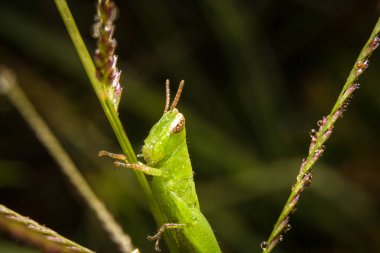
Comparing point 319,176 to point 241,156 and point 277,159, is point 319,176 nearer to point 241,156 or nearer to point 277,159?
point 277,159

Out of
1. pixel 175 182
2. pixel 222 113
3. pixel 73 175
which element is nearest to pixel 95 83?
pixel 73 175

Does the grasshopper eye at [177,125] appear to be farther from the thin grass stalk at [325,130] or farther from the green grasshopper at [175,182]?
the thin grass stalk at [325,130]

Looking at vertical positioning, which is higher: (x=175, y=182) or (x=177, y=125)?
(x=177, y=125)

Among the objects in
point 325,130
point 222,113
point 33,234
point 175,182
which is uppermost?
point 222,113

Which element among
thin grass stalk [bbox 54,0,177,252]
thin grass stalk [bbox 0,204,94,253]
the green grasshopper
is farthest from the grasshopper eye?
thin grass stalk [bbox 0,204,94,253]

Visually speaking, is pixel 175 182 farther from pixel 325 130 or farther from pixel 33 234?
pixel 33 234

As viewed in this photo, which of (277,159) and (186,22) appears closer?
(277,159)

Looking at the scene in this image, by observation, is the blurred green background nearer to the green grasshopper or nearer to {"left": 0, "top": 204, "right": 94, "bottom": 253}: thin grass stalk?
the green grasshopper

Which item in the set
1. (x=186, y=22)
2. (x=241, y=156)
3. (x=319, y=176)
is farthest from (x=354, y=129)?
(x=186, y=22)

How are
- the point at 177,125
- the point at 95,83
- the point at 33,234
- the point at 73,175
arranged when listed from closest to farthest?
1. the point at 33,234
2. the point at 95,83
3. the point at 73,175
4. the point at 177,125
